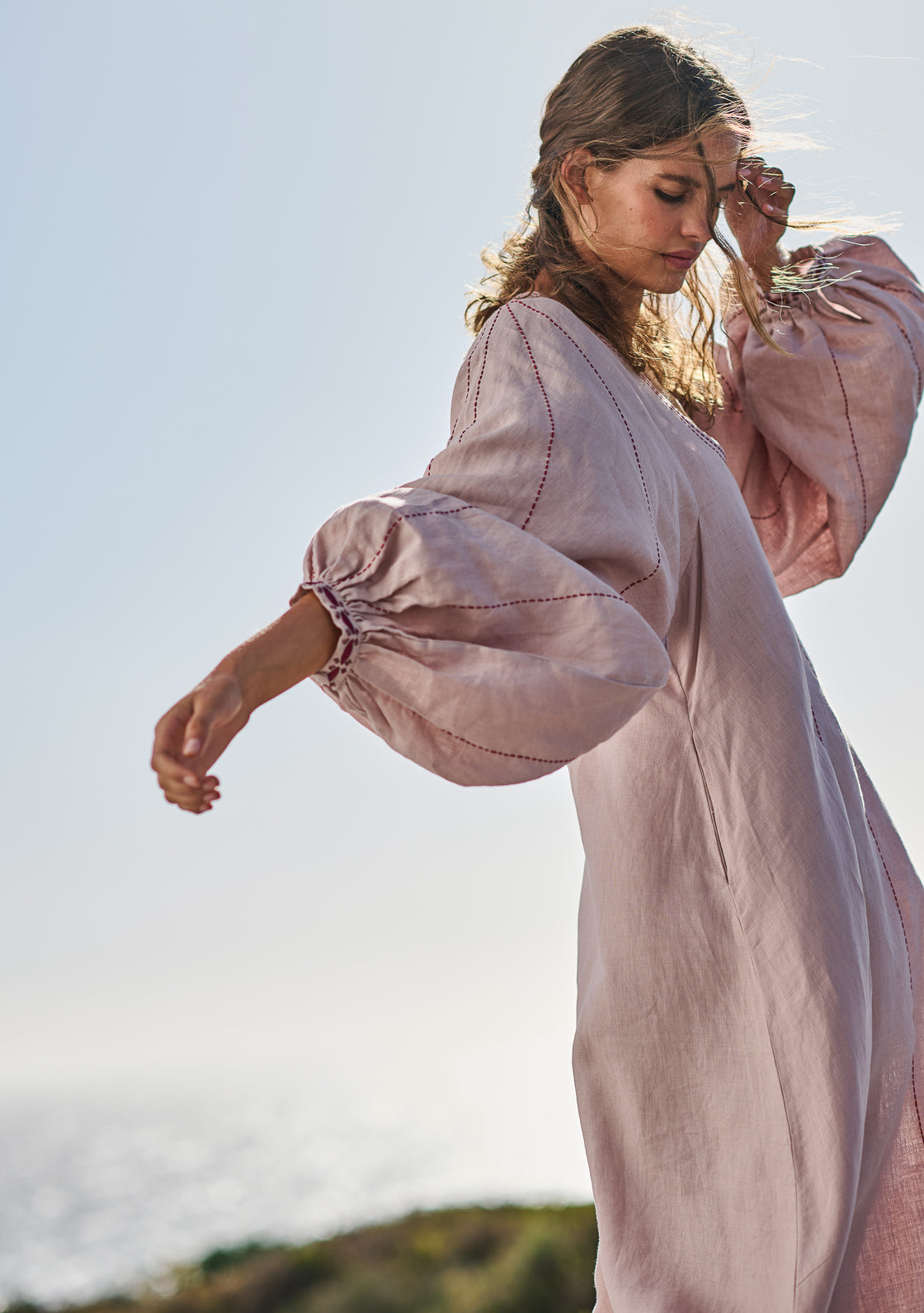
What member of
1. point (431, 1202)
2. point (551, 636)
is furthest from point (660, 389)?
point (431, 1202)

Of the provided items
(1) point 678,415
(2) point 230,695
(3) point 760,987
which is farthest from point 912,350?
(2) point 230,695

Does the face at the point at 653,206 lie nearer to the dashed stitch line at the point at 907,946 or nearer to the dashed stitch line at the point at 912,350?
the dashed stitch line at the point at 912,350

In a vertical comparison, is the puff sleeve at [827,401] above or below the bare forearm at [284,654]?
above

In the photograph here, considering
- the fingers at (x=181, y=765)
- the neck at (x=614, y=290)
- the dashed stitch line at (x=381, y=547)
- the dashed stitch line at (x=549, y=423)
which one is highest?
the neck at (x=614, y=290)

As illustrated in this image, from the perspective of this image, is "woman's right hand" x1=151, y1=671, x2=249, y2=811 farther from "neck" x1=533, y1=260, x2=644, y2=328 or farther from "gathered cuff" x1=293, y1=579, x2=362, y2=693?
"neck" x1=533, y1=260, x2=644, y2=328

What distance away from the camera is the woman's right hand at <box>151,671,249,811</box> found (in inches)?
27.0

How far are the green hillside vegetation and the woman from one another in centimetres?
487

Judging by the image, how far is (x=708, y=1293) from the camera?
1.01 meters

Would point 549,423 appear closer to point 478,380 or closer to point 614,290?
point 478,380

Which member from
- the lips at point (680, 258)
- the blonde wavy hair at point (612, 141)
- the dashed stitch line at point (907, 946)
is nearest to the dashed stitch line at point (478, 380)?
the blonde wavy hair at point (612, 141)

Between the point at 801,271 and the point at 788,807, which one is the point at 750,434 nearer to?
the point at 801,271

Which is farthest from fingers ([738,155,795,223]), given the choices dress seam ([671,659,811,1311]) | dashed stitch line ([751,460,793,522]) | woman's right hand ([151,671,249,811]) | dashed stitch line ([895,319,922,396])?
woman's right hand ([151,671,249,811])

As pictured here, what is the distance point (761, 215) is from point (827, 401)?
0.90 ft

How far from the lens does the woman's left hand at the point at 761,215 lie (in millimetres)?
1443
